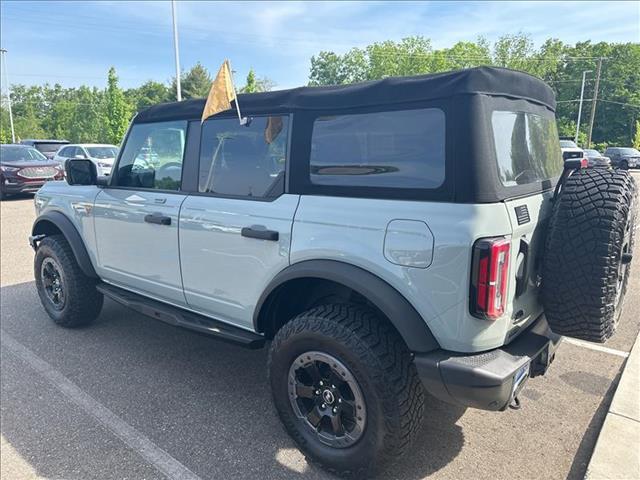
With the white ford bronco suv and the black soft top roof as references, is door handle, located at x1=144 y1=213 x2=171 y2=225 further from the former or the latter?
the black soft top roof

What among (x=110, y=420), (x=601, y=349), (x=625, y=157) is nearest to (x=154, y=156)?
(x=110, y=420)

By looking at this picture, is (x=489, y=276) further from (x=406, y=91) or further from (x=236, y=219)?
(x=236, y=219)

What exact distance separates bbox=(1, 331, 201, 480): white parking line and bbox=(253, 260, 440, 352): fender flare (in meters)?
1.28

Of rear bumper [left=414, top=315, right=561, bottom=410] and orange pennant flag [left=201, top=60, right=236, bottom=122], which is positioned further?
orange pennant flag [left=201, top=60, right=236, bottom=122]

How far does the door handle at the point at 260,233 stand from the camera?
2684 millimetres

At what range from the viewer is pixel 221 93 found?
9.78 feet

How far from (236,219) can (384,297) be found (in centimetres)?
114

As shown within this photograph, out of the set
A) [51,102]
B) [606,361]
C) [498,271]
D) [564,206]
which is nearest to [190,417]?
[498,271]

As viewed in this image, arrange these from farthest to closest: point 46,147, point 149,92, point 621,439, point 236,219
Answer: point 149,92
point 46,147
point 236,219
point 621,439

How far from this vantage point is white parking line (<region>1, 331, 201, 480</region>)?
2.56 m

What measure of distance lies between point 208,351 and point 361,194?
90.6 inches

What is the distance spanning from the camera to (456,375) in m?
2.08

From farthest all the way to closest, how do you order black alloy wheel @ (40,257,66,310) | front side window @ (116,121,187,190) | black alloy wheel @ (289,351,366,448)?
black alloy wheel @ (40,257,66,310), front side window @ (116,121,187,190), black alloy wheel @ (289,351,366,448)

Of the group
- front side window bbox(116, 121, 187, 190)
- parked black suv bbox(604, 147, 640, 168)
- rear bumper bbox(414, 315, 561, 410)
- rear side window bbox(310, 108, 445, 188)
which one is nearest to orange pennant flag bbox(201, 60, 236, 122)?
front side window bbox(116, 121, 187, 190)
